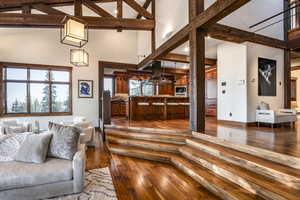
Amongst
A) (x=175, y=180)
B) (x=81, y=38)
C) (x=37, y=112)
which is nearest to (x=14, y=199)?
(x=175, y=180)

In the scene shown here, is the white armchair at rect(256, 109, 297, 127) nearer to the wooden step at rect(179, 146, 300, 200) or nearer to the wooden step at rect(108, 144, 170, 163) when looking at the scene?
the wooden step at rect(179, 146, 300, 200)

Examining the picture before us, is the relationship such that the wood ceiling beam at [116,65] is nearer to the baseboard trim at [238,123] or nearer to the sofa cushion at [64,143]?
the baseboard trim at [238,123]

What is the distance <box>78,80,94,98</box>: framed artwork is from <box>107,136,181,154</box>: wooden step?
138 inches

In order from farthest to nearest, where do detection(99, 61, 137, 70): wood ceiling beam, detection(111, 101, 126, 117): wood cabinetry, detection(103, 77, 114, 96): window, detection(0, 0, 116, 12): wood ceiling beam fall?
detection(103, 77, 114, 96): window → detection(111, 101, 126, 117): wood cabinetry → detection(99, 61, 137, 70): wood ceiling beam → detection(0, 0, 116, 12): wood ceiling beam

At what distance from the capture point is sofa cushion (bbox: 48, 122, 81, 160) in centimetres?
256

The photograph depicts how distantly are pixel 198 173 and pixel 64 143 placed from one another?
213cm

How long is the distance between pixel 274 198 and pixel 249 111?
151 inches

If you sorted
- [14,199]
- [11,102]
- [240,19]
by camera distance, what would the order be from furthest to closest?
[11,102], [240,19], [14,199]

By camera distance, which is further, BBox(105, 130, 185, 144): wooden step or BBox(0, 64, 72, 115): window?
BBox(0, 64, 72, 115): window

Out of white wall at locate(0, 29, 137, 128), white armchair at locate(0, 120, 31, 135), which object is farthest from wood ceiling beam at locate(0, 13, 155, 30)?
white armchair at locate(0, 120, 31, 135)

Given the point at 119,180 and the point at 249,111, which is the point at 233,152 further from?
the point at 249,111

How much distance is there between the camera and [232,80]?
5543 mm

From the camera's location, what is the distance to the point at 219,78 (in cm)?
606

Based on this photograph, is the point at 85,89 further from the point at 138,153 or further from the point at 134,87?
the point at 138,153
